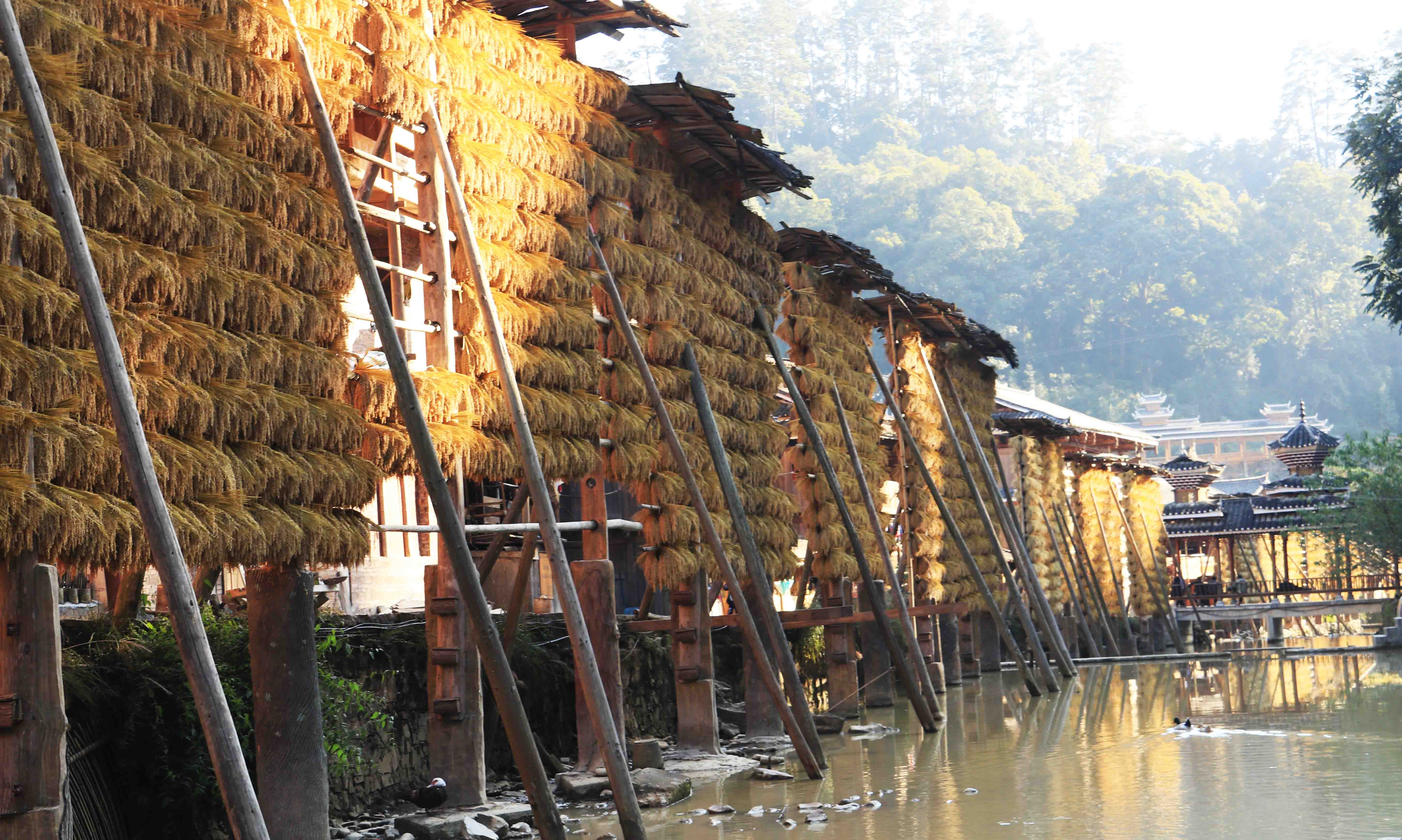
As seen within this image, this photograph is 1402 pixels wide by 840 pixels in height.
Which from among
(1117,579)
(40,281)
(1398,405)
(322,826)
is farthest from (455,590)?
(1398,405)

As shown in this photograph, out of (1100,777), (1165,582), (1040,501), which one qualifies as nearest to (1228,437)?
(1165,582)

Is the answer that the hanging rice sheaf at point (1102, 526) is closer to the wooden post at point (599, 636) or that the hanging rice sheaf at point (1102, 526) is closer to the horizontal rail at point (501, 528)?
the wooden post at point (599, 636)

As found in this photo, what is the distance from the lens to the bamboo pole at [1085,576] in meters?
30.4

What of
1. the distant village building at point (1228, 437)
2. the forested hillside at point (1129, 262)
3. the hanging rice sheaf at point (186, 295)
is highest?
the forested hillside at point (1129, 262)

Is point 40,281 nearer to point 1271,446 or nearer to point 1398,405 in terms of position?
point 1271,446

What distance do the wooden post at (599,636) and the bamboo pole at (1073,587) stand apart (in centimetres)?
1833

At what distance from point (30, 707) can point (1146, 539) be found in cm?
3614

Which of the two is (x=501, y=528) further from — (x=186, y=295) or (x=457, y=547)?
(x=186, y=295)

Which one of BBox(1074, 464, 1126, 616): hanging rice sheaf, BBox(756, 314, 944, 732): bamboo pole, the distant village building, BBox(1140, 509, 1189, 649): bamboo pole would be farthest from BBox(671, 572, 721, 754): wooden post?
the distant village building

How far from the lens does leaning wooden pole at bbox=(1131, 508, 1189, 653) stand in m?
34.5

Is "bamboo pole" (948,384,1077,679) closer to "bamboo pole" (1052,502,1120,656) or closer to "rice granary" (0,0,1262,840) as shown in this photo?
"rice granary" (0,0,1262,840)

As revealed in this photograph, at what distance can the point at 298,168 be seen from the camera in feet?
28.2

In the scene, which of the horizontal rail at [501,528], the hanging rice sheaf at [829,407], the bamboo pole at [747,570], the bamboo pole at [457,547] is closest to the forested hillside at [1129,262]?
the hanging rice sheaf at [829,407]

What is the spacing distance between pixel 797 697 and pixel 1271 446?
1519 inches
